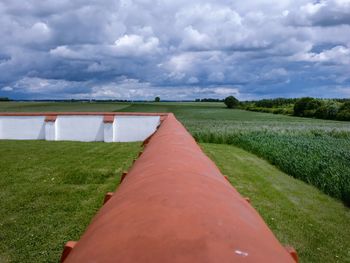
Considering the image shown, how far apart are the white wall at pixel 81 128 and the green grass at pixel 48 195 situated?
454 cm

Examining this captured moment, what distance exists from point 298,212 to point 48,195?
4.67m

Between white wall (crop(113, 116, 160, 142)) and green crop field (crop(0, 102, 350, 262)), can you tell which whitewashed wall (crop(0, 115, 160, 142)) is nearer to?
white wall (crop(113, 116, 160, 142))

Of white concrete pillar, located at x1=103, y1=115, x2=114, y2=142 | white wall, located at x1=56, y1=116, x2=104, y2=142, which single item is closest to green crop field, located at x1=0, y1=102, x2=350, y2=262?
white concrete pillar, located at x1=103, y1=115, x2=114, y2=142

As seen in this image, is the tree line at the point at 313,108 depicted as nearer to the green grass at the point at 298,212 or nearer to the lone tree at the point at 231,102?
the lone tree at the point at 231,102

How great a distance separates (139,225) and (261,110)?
7080 centimetres

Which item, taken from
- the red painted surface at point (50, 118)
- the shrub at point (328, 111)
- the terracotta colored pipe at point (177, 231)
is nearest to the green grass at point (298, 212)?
the terracotta colored pipe at point (177, 231)

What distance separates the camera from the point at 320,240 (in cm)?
543

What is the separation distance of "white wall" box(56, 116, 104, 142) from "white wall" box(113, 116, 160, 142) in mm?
821

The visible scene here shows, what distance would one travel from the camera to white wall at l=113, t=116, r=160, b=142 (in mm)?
17828

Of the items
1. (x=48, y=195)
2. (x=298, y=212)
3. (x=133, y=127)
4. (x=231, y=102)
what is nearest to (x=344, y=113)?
(x=231, y=102)

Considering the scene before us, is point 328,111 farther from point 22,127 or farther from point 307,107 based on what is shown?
point 22,127

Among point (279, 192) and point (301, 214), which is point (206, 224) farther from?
point (279, 192)

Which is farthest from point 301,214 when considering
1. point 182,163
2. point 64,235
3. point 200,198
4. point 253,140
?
Result: point 253,140

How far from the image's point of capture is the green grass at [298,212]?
5148mm
